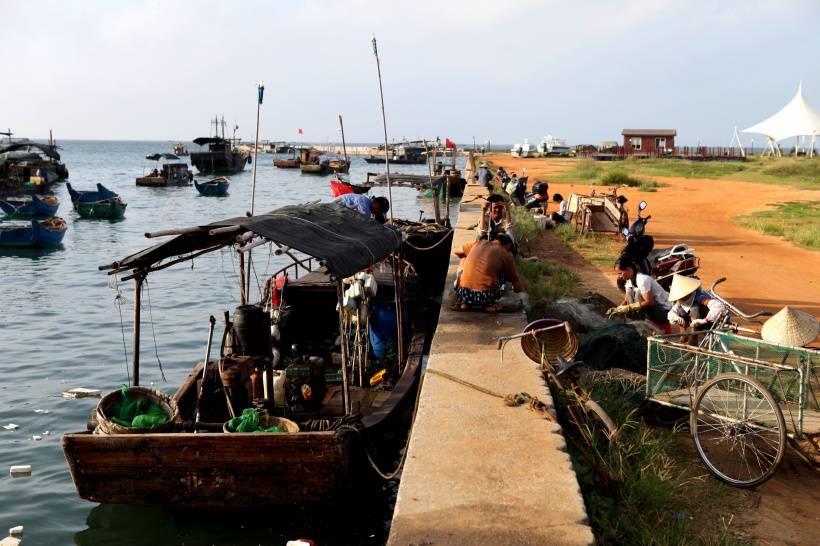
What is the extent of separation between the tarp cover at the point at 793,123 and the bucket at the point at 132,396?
67.3m

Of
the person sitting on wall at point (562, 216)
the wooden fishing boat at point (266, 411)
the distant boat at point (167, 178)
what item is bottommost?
the wooden fishing boat at point (266, 411)

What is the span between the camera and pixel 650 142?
6894cm

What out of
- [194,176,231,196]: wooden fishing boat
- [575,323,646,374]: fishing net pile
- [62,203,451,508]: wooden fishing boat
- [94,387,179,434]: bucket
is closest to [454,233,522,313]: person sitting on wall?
[62,203,451,508]: wooden fishing boat

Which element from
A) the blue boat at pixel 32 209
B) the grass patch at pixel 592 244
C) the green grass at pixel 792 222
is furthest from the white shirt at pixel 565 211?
the blue boat at pixel 32 209

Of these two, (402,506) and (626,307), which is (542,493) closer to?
(402,506)

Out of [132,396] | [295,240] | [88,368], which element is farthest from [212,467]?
[88,368]

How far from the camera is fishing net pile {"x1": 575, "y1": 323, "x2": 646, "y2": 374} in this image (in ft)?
25.1

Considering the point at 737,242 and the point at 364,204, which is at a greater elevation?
the point at 364,204

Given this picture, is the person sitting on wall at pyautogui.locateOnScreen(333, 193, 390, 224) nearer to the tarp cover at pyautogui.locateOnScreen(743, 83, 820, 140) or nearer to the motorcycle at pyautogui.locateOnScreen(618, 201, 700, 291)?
the motorcycle at pyautogui.locateOnScreen(618, 201, 700, 291)

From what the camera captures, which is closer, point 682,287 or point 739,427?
point 739,427

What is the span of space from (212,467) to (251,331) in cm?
127

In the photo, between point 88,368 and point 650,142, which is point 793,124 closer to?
point 650,142

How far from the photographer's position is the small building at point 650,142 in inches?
2680

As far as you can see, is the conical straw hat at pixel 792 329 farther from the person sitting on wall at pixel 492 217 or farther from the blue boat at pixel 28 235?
the blue boat at pixel 28 235
